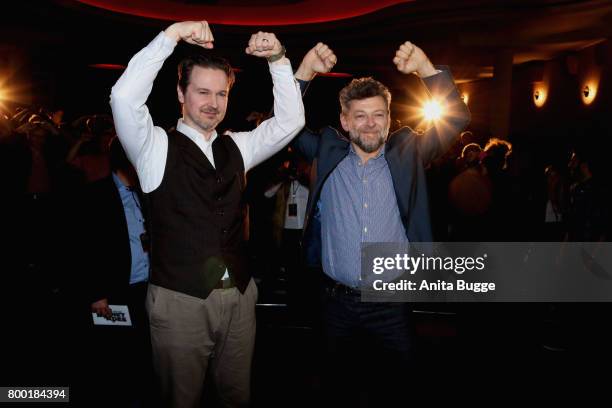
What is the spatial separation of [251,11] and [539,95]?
5.74 metres

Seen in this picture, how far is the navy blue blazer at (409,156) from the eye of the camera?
197 centimetres

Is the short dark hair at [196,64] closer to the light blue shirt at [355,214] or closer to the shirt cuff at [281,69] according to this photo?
the shirt cuff at [281,69]

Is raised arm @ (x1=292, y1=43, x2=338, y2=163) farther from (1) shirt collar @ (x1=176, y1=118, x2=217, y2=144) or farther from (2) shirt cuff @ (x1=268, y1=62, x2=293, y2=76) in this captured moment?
(1) shirt collar @ (x1=176, y1=118, x2=217, y2=144)

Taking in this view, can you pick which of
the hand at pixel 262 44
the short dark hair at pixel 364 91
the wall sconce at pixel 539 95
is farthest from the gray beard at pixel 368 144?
the wall sconce at pixel 539 95

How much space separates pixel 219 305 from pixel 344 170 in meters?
0.89

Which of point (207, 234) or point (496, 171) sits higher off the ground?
point (496, 171)

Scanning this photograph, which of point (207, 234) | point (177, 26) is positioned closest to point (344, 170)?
point (207, 234)

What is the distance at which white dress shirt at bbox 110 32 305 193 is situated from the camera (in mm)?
1485

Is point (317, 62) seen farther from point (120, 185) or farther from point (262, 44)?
point (120, 185)

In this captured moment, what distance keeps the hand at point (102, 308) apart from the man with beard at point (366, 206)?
3.62ft

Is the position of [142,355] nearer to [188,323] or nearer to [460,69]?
[188,323]

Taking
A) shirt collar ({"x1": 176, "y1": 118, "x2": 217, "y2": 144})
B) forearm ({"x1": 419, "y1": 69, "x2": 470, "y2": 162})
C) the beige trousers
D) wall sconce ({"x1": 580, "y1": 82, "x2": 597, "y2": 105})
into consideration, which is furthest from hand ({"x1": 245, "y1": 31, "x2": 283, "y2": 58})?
wall sconce ({"x1": 580, "y1": 82, "x2": 597, "y2": 105})

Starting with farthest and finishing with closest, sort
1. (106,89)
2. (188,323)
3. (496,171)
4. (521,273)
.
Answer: (106,89)
(521,273)
(496,171)
(188,323)

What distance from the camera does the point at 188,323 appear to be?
1.67 metres
